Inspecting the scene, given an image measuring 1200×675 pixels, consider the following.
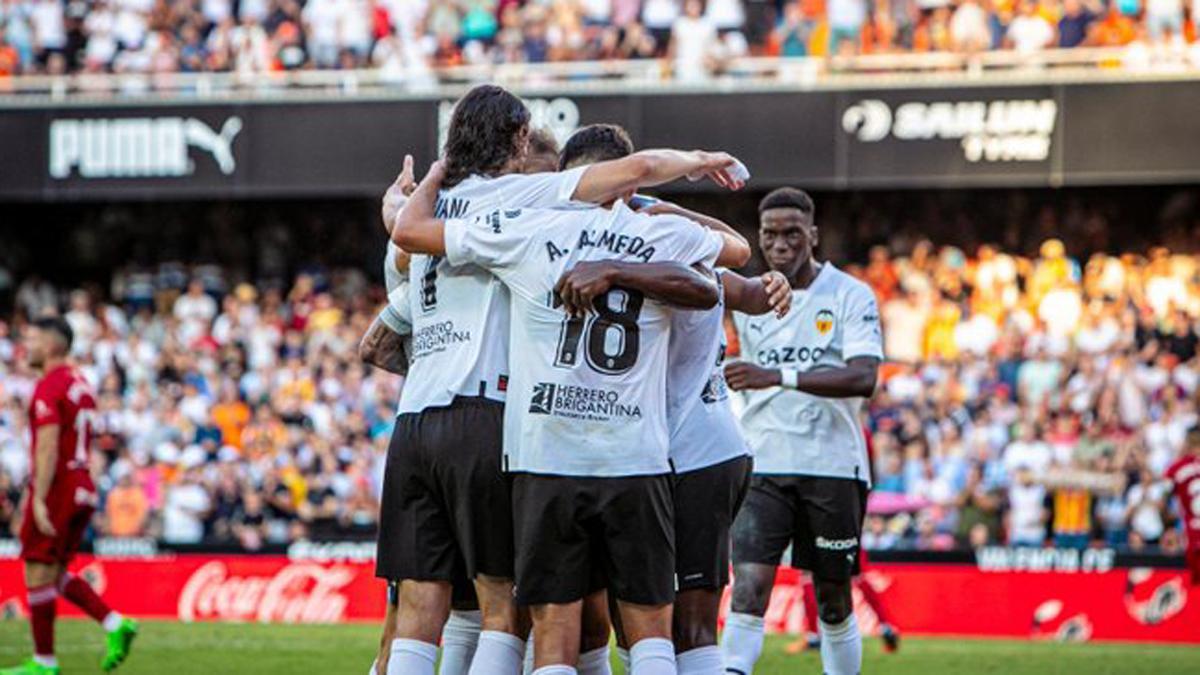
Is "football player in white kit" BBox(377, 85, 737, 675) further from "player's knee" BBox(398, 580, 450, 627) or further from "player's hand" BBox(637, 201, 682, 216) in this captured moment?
"player's hand" BBox(637, 201, 682, 216)

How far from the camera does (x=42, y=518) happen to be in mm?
12047

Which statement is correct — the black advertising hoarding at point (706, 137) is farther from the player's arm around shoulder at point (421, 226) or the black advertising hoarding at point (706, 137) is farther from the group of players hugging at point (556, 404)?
the player's arm around shoulder at point (421, 226)

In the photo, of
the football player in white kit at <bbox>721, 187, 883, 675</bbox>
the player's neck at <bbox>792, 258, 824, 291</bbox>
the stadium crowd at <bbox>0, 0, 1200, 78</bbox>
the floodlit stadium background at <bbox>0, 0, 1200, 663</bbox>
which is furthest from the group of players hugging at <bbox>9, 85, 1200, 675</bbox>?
the stadium crowd at <bbox>0, 0, 1200, 78</bbox>

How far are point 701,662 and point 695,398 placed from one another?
3.31ft

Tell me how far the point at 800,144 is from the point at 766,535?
14.4 meters

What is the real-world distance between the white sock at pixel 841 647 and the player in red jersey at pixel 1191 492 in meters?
5.79

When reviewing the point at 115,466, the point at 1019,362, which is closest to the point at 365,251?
the point at 115,466

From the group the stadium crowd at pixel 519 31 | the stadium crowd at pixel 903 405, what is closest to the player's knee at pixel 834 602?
the stadium crowd at pixel 903 405

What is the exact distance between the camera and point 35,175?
1053 inches

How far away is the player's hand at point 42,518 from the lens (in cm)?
1204

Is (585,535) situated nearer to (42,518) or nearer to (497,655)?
(497,655)

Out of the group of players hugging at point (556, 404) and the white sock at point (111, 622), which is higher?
the group of players hugging at point (556, 404)

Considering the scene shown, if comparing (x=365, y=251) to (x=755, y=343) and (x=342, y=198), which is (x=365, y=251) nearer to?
(x=342, y=198)

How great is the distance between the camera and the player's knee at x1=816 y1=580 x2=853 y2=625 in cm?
1038
